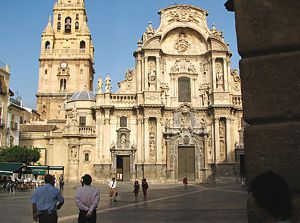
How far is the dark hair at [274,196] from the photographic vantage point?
2996 mm

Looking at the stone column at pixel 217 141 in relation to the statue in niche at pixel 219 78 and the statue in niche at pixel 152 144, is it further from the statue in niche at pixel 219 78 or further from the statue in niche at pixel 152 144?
the statue in niche at pixel 152 144

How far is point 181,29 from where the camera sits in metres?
44.8

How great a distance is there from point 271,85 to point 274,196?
1481mm

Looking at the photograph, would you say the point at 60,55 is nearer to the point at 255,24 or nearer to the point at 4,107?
the point at 4,107

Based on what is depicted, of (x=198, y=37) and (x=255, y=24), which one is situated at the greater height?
(x=198, y=37)

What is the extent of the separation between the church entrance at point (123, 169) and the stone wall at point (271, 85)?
127 ft

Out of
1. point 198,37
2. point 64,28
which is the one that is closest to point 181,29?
point 198,37

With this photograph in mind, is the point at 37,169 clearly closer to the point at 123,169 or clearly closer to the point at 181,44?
the point at 123,169

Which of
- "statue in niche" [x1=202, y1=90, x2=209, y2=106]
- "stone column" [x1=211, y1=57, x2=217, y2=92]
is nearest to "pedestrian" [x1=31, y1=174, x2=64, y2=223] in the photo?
"stone column" [x1=211, y1=57, x2=217, y2=92]

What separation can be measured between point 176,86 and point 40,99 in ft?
105

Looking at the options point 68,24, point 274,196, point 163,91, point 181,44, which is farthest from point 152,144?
point 68,24

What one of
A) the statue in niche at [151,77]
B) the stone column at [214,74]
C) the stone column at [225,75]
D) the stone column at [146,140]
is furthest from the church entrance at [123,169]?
the stone column at [225,75]

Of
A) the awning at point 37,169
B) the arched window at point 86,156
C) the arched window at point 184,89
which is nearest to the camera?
the awning at point 37,169

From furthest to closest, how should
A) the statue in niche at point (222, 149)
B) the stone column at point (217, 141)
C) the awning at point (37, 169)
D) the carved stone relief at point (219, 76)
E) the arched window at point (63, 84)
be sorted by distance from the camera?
1. the arched window at point (63, 84)
2. the carved stone relief at point (219, 76)
3. the statue in niche at point (222, 149)
4. the stone column at point (217, 141)
5. the awning at point (37, 169)
